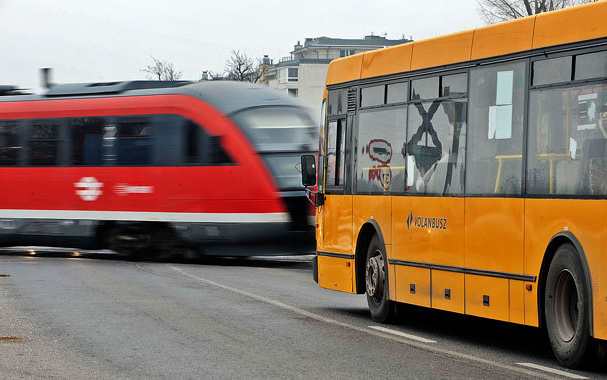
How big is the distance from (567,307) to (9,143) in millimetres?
21166

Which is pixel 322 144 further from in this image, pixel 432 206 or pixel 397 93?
pixel 432 206

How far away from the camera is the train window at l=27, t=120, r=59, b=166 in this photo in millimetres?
28281

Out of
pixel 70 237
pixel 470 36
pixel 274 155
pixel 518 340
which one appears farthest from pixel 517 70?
pixel 70 237

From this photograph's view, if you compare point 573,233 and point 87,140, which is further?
point 87,140

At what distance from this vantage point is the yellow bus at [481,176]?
9.59 m

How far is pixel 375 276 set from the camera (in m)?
13.7

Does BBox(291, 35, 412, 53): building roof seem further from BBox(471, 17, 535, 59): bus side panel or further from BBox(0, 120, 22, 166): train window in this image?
BBox(471, 17, 535, 59): bus side panel

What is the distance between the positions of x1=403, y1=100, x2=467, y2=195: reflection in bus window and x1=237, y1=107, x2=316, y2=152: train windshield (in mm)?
12765

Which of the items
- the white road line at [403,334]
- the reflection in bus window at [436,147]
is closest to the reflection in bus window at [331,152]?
the reflection in bus window at [436,147]

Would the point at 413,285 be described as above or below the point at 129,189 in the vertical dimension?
below

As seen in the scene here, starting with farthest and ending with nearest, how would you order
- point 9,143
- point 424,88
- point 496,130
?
point 9,143 < point 424,88 < point 496,130

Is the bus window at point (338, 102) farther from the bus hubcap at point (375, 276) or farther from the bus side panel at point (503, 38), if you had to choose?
the bus side panel at point (503, 38)

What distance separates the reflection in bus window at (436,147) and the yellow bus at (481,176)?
0.07ft

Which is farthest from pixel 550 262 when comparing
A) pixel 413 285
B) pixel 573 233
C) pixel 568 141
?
pixel 413 285
